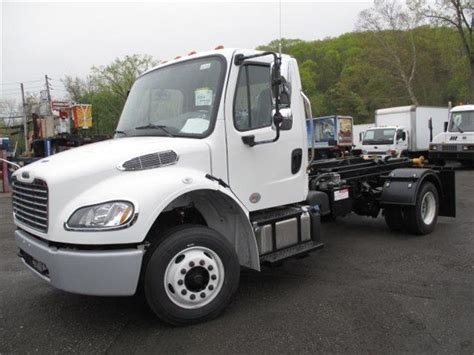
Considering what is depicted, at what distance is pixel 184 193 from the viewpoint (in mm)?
4086

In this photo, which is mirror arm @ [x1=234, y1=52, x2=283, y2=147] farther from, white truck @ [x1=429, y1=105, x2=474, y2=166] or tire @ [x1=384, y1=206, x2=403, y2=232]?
white truck @ [x1=429, y1=105, x2=474, y2=166]

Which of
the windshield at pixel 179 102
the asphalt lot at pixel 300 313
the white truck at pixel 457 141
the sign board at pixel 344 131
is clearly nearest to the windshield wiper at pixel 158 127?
the windshield at pixel 179 102

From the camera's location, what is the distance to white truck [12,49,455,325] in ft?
12.3

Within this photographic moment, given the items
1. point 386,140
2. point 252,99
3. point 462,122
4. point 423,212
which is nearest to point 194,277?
point 252,99

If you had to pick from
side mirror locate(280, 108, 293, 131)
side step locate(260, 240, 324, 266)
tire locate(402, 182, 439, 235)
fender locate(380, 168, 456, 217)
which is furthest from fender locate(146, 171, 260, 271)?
tire locate(402, 182, 439, 235)

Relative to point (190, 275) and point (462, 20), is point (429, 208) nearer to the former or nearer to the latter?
point (190, 275)

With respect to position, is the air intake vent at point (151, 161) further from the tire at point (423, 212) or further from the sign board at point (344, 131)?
the sign board at point (344, 131)

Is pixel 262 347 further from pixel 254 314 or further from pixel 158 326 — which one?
pixel 158 326

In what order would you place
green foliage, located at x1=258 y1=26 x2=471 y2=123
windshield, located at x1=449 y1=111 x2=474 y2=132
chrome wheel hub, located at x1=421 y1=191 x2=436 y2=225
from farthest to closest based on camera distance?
green foliage, located at x1=258 y1=26 x2=471 y2=123 < windshield, located at x1=449 y1=111 x2=474 y2=132 < chrome wheel hub, located at x1=421 y1=191 x2=436 y2=225

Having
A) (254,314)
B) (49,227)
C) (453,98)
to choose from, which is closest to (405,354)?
(254,314)

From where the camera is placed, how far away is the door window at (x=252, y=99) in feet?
15.5

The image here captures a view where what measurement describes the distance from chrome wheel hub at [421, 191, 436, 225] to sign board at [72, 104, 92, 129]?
29915mm

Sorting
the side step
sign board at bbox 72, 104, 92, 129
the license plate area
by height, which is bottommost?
the side step

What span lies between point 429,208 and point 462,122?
49.3 feet
